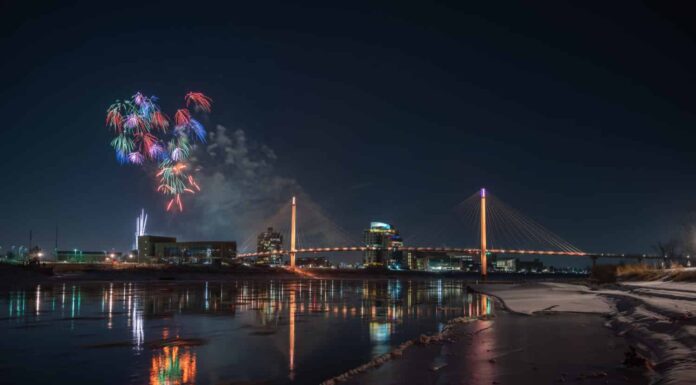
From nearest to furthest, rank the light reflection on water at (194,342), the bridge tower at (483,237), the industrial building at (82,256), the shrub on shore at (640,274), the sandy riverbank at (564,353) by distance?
the sandy riverbank at (564,353), the light reflection on water at (194,342), the shrub on shore at (640,274), the bridge tower at (483,237), the industrial building at (82,256)

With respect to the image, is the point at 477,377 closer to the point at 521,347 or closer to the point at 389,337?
the point at 521,347

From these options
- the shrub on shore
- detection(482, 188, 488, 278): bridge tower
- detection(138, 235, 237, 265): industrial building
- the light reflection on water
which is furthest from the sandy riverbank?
detection(138, 235, 237, 265): industrial building

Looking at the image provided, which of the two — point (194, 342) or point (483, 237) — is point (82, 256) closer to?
point (483, 237)

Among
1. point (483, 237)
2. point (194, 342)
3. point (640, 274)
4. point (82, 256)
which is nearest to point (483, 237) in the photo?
point (483, 237)

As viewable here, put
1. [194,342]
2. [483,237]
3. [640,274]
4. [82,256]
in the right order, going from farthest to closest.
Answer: [82,256] < [483,237] < [640,274] < [194,342]

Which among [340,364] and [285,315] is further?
[285,315]

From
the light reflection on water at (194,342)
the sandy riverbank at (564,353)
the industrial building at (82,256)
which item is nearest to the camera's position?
the sandy riverbank at (564,353)

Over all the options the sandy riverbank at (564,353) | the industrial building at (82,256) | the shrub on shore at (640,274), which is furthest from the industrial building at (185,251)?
the sandy riverbank at (564,353)

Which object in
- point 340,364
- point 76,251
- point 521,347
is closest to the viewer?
point 340,364

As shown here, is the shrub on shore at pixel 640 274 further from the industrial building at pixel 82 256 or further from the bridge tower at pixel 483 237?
the industrial building at pixel 82 256

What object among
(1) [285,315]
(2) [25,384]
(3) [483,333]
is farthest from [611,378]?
(1) [285,315]

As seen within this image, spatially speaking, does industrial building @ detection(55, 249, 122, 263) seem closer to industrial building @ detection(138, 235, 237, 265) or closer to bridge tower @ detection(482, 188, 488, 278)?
industrial building @ detection(138, 235, 237, 265)
